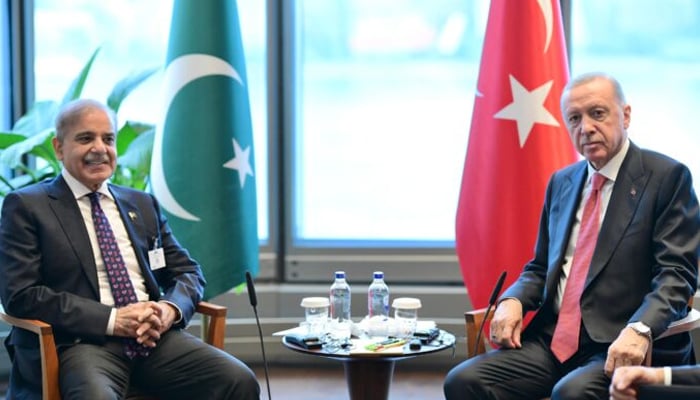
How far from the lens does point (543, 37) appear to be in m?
3.68

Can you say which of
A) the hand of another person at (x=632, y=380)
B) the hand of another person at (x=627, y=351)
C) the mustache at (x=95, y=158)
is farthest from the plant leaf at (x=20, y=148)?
the hand of another person at (x=632, y=380)

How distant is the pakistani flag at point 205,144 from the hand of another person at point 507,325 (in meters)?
1.35

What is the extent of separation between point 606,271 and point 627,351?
343 millimetres

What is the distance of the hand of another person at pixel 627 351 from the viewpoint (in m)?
2.60

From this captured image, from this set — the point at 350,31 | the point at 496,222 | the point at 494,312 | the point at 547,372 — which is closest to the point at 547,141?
the point at 496,222

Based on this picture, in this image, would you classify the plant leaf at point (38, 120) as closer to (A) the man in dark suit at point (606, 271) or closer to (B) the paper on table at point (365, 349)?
(B) the paper on table at point (365, 349)

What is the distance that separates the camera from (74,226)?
3068 millimetres

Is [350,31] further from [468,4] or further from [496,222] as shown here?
[496,222]

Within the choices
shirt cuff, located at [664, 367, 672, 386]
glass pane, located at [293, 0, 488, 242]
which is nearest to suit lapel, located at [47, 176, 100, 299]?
shirt cuff, located at [664, 367, 672, 386]

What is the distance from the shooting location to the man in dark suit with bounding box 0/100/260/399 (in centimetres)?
291

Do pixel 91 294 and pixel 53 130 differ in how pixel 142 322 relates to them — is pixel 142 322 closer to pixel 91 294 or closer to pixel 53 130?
pixel 91 294

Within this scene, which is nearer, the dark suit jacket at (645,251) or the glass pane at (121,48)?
the dark suit jacket at (645,251)

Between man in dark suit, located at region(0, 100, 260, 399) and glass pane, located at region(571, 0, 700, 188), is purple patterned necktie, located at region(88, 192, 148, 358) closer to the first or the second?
man in dark suit, located at region(0, 100, 260, 399)

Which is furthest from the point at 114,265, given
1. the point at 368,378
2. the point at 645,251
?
the point at 645,251
